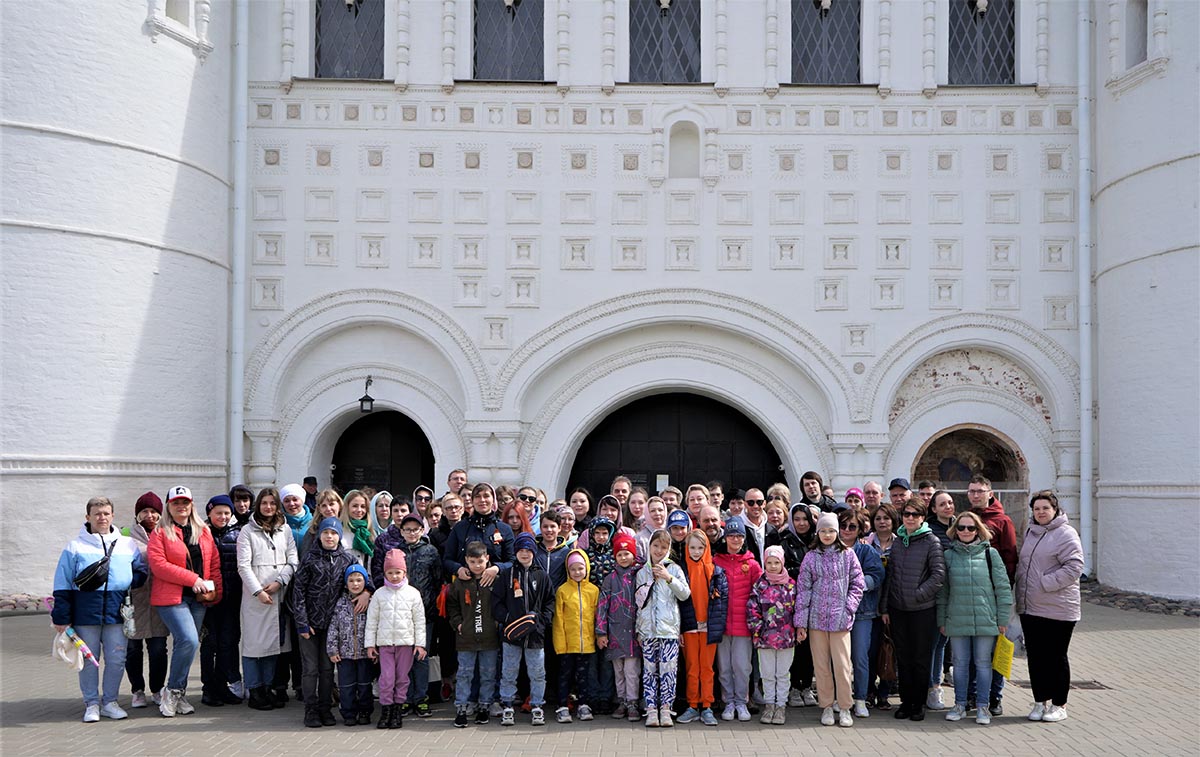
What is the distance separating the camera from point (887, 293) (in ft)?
47.9

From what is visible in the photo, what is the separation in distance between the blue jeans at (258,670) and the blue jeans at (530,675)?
5.58 ft

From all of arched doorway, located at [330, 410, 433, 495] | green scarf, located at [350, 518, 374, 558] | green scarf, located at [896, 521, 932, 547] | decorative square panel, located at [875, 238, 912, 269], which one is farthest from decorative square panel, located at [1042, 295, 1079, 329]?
green scarf, located at [350, 518, 374, 558]

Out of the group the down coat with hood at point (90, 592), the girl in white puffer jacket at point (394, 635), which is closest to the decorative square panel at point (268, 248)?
the down coat with hood at point (90, 592)

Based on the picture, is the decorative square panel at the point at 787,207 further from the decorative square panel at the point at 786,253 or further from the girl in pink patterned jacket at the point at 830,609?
the girl in pink patterned jacket at the point at 830,609

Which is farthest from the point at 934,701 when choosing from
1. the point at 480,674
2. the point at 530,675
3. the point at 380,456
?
the point at 380,456

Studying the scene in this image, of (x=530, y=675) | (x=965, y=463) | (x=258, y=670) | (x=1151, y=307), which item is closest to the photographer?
(x=530, y=675)

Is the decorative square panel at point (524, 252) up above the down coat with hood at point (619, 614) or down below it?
above

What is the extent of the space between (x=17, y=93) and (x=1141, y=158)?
Answer: 42.6ft

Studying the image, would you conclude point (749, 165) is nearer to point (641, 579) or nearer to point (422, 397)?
point (422, 397)

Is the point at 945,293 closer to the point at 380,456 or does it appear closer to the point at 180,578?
the point at 380,456

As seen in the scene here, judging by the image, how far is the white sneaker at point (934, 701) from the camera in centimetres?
809

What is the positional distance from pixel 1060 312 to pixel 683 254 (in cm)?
489

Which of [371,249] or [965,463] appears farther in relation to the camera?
[965,463]

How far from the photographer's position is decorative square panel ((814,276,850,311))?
573 inches
